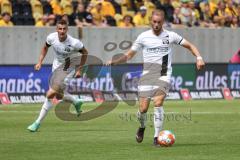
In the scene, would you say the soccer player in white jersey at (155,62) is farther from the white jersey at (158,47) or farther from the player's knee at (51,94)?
the player's knee at (51,94)

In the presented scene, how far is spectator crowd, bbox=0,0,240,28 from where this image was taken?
28891 millimetres

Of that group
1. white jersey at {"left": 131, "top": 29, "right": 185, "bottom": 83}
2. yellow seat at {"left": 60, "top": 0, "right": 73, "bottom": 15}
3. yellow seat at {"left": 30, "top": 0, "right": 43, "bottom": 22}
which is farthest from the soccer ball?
yellow seat at {"left": 60, "top": 0, "right": 73, "bottom": 15}

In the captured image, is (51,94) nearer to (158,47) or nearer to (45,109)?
(45,109)

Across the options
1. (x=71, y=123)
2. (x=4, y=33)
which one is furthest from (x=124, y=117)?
(x=4, y=33)

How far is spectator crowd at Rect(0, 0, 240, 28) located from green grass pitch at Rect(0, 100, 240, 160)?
5.34m

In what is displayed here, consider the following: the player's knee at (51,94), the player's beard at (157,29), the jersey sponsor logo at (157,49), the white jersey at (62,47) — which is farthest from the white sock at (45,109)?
the player's beard at (157,29)

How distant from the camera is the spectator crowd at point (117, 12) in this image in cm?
2889

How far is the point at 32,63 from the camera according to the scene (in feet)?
92.0

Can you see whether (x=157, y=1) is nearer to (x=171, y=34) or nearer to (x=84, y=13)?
(x=84, y=13)

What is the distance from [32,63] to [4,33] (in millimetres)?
1401

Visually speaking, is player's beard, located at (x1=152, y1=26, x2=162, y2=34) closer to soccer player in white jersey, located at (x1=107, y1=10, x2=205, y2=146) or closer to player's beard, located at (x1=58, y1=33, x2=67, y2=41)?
soccer player in white jersey, located at (x1=107, y1=10, x2=205, y2=146)

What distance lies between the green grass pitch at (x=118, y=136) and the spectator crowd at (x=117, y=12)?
5.34 meters

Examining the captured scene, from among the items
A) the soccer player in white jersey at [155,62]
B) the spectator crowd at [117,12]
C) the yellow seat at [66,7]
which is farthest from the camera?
the yellow seat at [66,7]

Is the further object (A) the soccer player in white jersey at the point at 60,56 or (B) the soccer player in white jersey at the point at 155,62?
(A) the soccer player in white jersey at the point at 60,56
